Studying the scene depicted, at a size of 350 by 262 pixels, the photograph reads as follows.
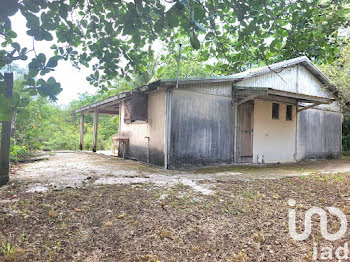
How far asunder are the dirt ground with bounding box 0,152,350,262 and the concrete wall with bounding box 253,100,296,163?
13.6ft

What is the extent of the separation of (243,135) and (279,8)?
609 centimetres

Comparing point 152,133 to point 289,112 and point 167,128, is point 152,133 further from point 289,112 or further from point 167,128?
point 289,112

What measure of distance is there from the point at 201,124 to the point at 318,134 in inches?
273

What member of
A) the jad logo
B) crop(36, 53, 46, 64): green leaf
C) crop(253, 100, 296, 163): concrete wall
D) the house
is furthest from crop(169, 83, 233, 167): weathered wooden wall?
crop(36, 53, 46, 64): green leaf

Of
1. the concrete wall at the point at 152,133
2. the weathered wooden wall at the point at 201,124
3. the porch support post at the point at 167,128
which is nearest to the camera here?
the porch support post at the point at 167,128

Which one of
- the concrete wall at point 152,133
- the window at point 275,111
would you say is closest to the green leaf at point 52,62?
the concrete wall at point 152,133

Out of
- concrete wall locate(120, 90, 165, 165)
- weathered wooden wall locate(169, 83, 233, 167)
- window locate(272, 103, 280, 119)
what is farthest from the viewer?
window locate(272, 103, 280, 119)

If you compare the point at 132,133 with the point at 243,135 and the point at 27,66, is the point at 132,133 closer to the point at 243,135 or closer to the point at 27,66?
the point at 243,135

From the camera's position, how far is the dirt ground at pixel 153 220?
2051 millimetres

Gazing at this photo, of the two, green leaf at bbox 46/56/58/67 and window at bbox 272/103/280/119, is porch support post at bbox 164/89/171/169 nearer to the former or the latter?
window at bbox 272/103/280/119

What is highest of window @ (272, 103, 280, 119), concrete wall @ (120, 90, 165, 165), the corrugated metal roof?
the corrugated metal roof

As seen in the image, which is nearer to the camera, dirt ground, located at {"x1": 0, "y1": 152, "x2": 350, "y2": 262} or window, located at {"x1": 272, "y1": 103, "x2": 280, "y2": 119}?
A: dirt ground, located at {"x1": 0, "y1": 152, "x2": 350, "y2": 262}

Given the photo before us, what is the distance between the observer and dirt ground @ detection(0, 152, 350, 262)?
80.7 inches

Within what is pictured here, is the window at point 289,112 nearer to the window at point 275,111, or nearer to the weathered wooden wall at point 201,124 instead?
the window at point 275,111
